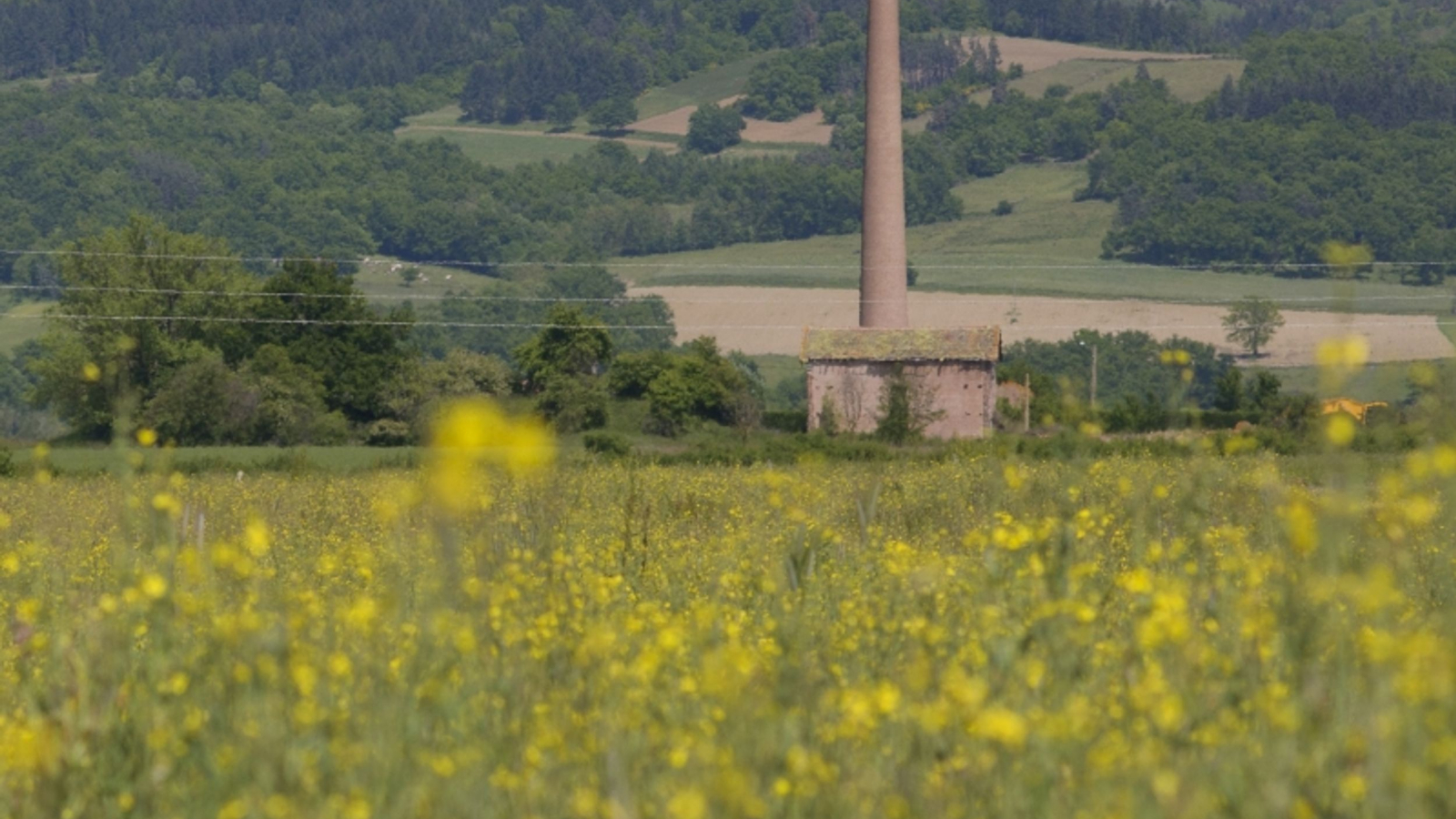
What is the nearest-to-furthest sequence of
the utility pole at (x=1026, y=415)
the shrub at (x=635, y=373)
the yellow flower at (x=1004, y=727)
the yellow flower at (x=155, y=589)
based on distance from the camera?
the yellow flower at (x=1004, y=727), the yellow flower at (x=155, y=589), the utility pole at (x=1026, y=415), the shrub at (x=635, y=373)

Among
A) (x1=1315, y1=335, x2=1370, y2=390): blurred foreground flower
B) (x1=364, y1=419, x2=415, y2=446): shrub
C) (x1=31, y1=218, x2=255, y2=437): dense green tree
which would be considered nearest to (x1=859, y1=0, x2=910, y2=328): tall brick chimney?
(x1=364, y1=419, x2=415, y2=446): shrub

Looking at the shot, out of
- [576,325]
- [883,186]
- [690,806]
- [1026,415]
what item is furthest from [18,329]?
[690,806]

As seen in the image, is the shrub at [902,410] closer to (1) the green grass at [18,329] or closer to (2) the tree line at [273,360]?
(2) the tree line at [273,360]

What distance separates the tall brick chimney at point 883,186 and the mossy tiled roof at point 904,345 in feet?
5.52

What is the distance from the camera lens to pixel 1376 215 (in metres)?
156

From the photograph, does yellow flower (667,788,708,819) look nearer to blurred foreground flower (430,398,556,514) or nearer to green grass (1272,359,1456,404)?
blurred foreground flower (430,398,556,514)

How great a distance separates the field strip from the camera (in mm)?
100875

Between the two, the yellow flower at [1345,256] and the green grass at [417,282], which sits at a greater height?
→ the yellow flower at [1345,256]

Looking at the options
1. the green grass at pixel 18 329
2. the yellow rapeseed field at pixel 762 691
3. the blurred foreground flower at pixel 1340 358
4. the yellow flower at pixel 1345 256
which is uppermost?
the yellow flower at pixel 1345 256

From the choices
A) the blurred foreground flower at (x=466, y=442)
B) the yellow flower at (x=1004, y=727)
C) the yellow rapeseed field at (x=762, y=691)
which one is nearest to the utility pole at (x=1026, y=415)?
the yellow rapeseed field at (x=762, y=691)

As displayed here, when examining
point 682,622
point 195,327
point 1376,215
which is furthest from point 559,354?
point 1376,215

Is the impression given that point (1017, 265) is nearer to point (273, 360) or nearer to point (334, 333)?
point (334, 333)

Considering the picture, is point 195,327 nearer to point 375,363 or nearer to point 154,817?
point 375,363

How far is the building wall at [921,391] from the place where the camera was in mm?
53375
